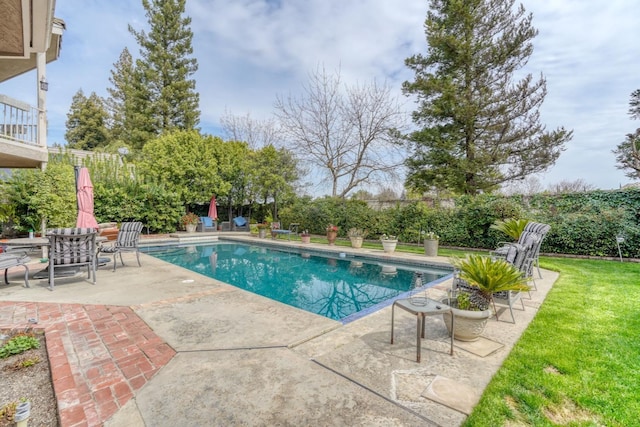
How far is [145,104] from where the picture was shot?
920 inches

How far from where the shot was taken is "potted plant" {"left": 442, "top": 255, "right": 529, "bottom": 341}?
2875 mm

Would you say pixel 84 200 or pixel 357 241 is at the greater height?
pixel 84 200

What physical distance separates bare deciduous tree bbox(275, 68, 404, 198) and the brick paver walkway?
12310 mm

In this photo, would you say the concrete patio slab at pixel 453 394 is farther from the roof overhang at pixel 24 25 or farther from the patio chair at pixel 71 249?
the roof overhang at pixel 24 25

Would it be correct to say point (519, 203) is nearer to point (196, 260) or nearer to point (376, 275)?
point (376, 275)

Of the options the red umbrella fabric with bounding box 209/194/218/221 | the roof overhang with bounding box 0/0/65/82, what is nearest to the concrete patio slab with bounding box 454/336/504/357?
the roof overhang with bounding box 0/0/65/82

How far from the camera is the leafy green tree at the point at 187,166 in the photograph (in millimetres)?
15359

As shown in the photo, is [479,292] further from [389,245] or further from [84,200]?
[84,200]

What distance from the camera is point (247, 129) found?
23422mm

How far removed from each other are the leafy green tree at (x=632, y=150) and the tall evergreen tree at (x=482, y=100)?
6.79 metres

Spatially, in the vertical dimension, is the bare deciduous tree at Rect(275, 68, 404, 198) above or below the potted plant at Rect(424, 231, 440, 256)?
above

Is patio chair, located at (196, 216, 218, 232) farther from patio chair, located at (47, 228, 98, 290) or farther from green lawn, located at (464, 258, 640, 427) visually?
green lawn, located at (464, 258, 640, 427)

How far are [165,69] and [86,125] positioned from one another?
1015cm

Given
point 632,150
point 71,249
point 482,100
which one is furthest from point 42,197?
point 632,150
